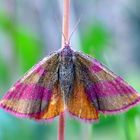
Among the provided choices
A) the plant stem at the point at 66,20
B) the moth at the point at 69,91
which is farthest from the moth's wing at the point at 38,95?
the plant stem at the point at 66,20

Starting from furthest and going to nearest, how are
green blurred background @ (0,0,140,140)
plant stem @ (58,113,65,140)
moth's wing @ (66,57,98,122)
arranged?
green blurred background @ (0,0,140,140)
moth's wing @ (66,57,98,122)
plant stem @ (58,113,65,140)

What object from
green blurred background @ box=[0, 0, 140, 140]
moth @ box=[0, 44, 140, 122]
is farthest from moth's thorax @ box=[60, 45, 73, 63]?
green blurred background @ box=[0, 0, 140, 140]

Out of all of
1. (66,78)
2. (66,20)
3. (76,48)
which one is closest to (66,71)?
(66,78)

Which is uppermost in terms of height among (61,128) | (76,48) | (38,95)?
(76,48)

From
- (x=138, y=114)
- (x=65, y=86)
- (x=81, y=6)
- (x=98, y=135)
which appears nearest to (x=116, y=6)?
(x=81, y=6)

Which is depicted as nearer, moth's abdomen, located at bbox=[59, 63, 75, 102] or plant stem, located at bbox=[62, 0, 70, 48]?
plant stem, located at bbox=[62, 0, 70, 48]

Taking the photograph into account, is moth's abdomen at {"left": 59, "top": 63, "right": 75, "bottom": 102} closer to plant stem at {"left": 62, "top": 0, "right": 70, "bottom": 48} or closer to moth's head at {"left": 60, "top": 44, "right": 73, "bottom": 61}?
moth's head at {"left": 60, "top": 44, "right": 73, "bottom": 61}

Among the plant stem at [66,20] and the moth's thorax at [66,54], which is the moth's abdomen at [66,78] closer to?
the moth's thorax at [66,54]

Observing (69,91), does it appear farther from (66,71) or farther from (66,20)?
(66,20)
